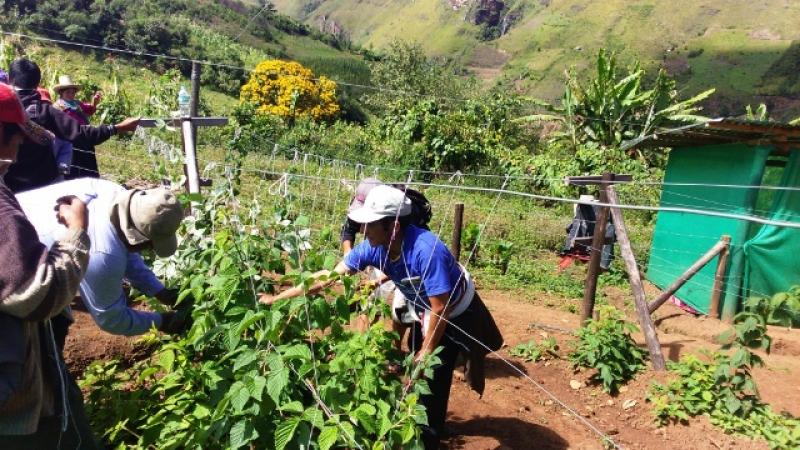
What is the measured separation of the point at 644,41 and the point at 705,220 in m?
65.1

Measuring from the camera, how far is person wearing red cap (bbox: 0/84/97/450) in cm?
129

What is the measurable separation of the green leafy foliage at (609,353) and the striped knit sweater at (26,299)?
3.61 metres

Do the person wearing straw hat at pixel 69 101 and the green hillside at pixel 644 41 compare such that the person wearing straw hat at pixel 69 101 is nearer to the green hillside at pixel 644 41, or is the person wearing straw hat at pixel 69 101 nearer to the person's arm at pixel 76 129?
the person's arm at pixel 76 129

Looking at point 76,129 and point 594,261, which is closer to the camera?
point 76,129

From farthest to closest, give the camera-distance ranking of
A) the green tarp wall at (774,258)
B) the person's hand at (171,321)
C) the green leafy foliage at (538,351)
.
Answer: the green tarp wall at (774,258) < the green leafy foliage at (538,351) < the person's hand at (171,321)

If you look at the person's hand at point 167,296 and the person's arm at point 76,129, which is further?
the person's arm at point 76,129

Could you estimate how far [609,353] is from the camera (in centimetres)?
416

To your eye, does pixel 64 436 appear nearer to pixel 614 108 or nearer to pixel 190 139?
pixel 190 139

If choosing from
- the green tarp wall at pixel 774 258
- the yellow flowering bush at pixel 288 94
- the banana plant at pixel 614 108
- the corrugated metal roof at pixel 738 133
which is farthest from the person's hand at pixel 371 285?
the yellow flowering bush at pixel 288 94

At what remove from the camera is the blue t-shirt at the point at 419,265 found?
7.82 feet

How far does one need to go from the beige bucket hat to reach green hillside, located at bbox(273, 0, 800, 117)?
85.1 ft

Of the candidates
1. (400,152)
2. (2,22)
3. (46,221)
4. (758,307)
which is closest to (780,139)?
(758,307)

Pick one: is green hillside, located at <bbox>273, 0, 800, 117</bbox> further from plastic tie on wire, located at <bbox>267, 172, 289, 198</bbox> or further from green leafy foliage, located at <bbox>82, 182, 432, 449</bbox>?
green leafy foliage, located at <bbox>82, 182, 432, 449</bbox>

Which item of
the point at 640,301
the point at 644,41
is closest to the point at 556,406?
the point at 640,301
